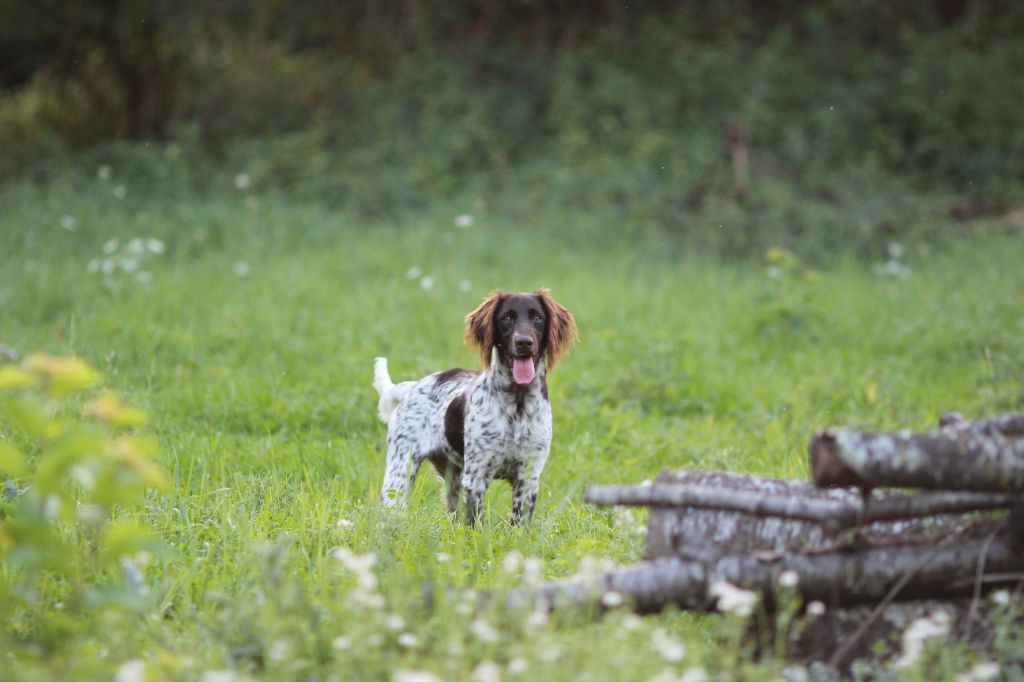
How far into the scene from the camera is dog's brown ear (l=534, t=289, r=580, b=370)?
215 inches

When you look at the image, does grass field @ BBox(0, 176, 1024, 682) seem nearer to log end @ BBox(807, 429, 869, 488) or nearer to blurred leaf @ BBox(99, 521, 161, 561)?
blurred leaf @ BBox(99, 521, 161, 561)

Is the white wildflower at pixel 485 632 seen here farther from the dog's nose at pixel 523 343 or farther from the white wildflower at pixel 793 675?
the dog's nose at pixel 523 343

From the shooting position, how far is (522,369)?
523 cm

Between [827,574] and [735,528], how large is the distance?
1.25ft

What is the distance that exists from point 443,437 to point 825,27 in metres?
13.2

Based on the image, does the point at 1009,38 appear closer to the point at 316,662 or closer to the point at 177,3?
the point at 177,3

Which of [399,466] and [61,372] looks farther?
[399,466]

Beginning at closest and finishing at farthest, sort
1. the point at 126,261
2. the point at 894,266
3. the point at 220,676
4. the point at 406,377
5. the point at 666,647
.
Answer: the point at 220,676, the point at 666,647, the point at 406,377, the point at 126,261, the point at 894,266

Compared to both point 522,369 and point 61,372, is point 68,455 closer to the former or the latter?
point 61,372

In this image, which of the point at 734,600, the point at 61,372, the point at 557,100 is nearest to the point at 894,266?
the point at 557,100

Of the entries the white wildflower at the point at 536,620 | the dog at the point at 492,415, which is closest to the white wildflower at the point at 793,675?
the white wildflower at the point at 536,620

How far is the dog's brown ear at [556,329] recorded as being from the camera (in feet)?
17.9

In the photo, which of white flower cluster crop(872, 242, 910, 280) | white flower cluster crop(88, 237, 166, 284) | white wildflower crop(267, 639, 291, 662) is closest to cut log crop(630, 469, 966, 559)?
white wildflower crop(267, 639, 291, 662)

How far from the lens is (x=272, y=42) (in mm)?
18500
